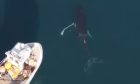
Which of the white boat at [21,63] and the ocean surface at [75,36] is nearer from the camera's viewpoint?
the white boat at [21,63]

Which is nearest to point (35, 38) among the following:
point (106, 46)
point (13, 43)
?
point (13, 43)

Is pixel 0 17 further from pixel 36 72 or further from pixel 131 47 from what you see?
pixel 131 47

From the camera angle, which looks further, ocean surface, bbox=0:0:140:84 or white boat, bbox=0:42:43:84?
ocean surface, bbox=0:0:140:84

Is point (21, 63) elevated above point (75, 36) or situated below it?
below

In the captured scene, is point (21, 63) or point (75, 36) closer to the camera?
point (21, 63)
